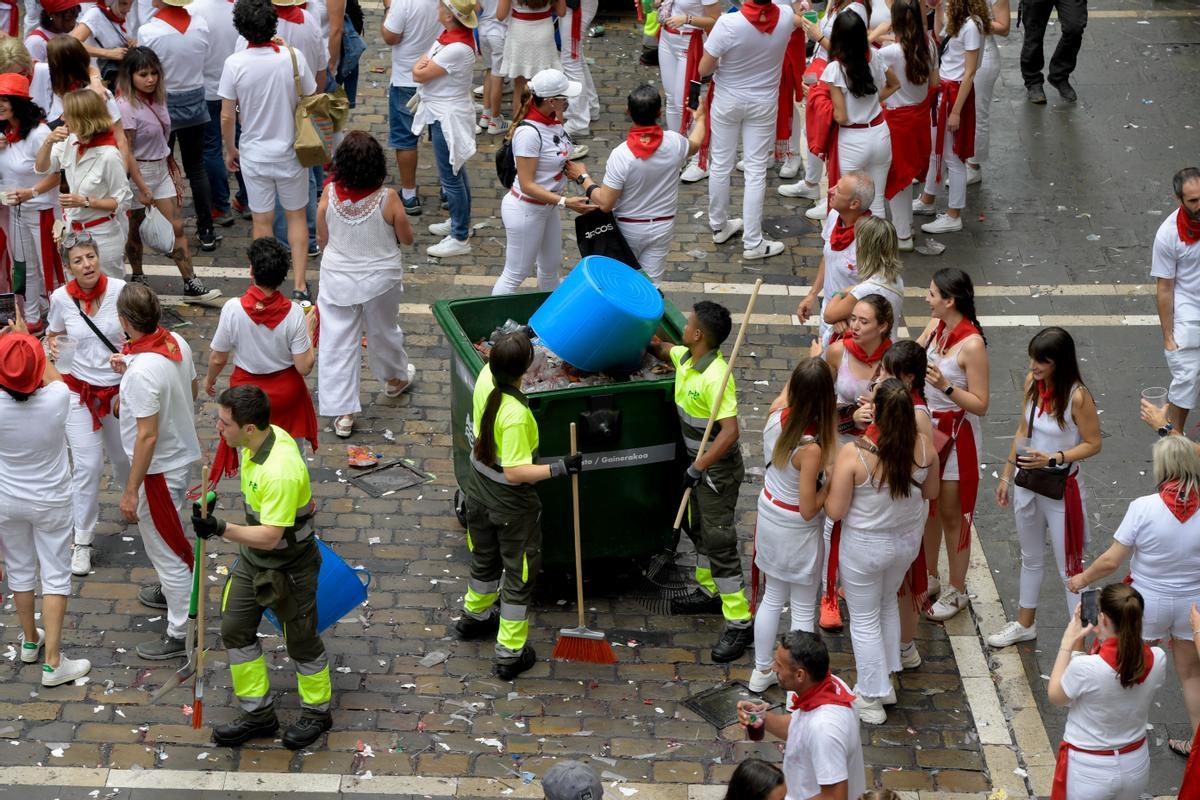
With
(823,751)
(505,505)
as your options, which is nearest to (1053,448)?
(823,751)

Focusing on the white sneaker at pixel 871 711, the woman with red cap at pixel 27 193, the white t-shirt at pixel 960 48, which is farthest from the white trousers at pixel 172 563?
the white t-shirt at pixel 960 48

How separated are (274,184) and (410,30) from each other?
1.82 metres

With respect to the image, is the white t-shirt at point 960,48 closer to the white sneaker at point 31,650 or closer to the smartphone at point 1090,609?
Answer: the smartphone at point 1090,609

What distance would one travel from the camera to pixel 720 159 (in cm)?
1184

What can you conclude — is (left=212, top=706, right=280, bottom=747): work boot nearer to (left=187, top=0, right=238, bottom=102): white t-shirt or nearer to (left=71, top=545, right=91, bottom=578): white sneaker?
(left=71, top=545, right=91, bottom=578): white sneaker

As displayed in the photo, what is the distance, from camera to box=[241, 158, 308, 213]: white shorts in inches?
434

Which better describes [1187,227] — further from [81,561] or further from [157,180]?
[157,180]

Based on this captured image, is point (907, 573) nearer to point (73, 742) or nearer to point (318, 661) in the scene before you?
point (318, 661)

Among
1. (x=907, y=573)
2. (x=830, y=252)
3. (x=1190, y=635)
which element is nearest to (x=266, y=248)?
(x=830, y=252)

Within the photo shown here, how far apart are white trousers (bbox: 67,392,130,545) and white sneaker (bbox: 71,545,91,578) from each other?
0.11ft

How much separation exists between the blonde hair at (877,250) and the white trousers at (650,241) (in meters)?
1.85

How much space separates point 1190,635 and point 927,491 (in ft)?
4.50

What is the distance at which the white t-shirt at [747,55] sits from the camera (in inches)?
446

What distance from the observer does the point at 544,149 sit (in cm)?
997
